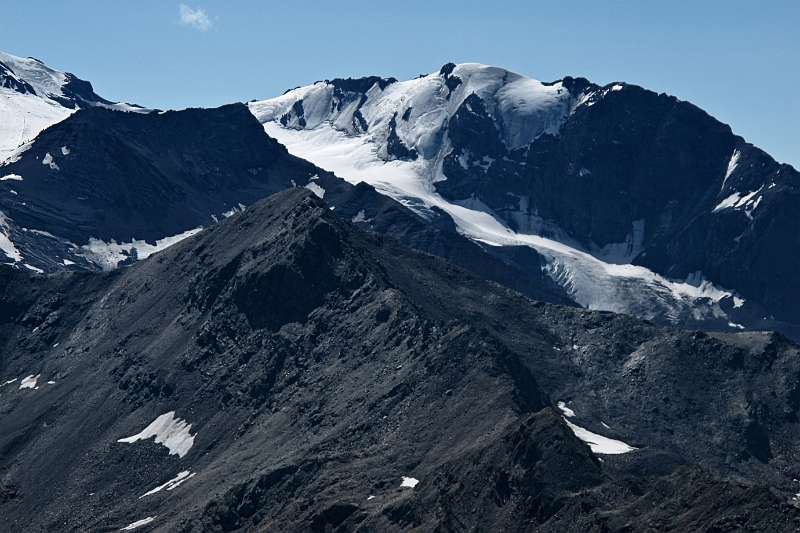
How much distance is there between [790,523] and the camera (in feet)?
636

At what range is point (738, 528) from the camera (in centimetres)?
19938

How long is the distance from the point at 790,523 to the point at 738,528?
7.05 meters
